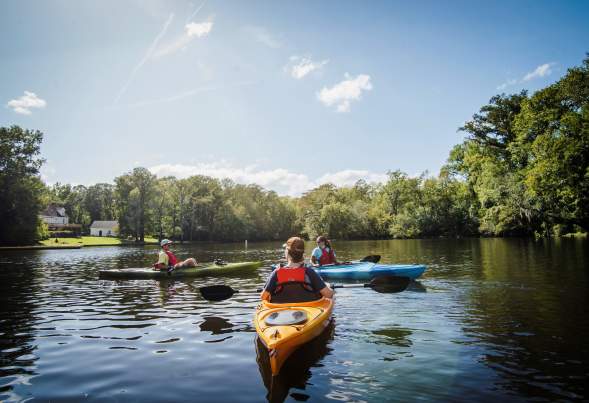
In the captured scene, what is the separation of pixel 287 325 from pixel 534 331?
16.2 feet

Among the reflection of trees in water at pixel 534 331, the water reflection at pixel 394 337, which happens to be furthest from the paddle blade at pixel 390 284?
the water reflection at pixel 394 337

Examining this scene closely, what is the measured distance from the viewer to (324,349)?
6.34 metres

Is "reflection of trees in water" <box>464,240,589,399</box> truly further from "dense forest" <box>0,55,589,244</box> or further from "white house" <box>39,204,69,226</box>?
"white house" <box>39,204,69,226</box>

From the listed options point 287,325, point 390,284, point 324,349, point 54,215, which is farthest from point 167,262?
point 54,215

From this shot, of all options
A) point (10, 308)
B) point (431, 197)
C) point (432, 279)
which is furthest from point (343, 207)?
point (10, 308)

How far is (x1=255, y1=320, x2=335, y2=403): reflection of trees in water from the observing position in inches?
186

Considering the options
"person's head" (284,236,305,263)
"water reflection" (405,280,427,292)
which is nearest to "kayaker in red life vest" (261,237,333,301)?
"person's head" (284,236,305,263)

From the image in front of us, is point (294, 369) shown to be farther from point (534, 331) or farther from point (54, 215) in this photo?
point (54, 215)

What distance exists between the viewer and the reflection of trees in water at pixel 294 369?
473 cm

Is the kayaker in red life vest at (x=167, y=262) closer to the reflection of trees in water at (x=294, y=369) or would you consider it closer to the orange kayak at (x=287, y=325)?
the orange kayak at (x=287, y=325)

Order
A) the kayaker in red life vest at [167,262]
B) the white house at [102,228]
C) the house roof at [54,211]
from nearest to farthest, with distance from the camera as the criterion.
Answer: the kayaker in red life vest at [167,262] → the white house at [102,228] → the house roof at [54,211]

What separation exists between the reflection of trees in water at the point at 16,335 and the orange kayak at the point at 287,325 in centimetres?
317

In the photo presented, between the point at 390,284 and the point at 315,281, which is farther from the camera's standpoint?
the point at 390,284

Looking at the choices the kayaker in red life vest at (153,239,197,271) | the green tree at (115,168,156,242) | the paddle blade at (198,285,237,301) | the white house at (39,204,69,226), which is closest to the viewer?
the paddle blade at (198,285,237,301)
